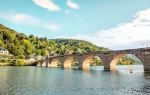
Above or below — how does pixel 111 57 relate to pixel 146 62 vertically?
above

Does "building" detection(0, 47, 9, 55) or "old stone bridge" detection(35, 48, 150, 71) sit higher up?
"building" detection(0, 47, 9, 55)

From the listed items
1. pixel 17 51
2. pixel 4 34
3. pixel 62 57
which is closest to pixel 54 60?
pixel 62 57

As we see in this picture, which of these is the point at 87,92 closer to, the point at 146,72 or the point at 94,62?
the point at 146,72

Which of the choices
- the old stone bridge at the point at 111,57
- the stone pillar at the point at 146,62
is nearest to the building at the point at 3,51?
the old stone bridge at the point at 111,57

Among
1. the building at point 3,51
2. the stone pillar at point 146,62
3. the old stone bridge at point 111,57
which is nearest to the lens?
the stone pillar at point 146,62

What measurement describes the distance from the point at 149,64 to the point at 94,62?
118 metres

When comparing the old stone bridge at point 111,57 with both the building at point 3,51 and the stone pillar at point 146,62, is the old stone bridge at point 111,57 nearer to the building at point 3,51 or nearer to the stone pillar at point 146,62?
the stone pillar at point 146,62

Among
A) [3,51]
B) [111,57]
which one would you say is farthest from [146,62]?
[3,51]

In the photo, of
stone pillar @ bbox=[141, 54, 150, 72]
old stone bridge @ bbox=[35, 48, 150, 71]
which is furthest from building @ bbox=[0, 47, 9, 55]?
stone pillar @ bbox=[141, 54, 150, 72]

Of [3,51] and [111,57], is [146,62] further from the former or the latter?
[3,51]

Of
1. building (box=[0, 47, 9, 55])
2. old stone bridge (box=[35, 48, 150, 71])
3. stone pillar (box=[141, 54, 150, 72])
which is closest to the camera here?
stone pillar (box=[141, 54, 150, 72])

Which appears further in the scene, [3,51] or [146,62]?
[3,51]

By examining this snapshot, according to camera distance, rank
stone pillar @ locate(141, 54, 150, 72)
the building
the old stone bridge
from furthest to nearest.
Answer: the building → the old stone bridge → stone pillar @ locate(141, 54, 150, 72)

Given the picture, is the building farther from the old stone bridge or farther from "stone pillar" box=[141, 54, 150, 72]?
"stone pillar" box=[141, 54, 150, 72]
